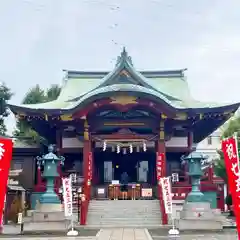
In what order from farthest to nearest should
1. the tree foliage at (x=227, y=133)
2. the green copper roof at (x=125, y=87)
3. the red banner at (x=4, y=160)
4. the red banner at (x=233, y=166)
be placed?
the tree foliage at (x=227, y=133)
the green copper roof at (x=125, y=87)
the red banner at (x=233, y=166)
the red banner at (x=4, y=160)

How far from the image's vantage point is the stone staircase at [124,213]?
2116cm

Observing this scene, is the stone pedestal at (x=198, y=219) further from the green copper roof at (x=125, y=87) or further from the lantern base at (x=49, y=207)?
the green copper roof at (x=125, y=87)

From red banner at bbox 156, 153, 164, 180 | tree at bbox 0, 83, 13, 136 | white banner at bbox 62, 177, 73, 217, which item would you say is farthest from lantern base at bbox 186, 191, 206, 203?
tree at bbox 0, 83, 13, 136

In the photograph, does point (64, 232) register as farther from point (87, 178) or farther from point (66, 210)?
point (87, 178)

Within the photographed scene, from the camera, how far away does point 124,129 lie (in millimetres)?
25922

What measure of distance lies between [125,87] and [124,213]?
256 inches

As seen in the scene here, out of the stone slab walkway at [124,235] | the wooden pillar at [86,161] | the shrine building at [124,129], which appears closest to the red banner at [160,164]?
the shrine building at [124,129]

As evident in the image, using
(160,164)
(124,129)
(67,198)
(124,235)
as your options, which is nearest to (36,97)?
(124,129)

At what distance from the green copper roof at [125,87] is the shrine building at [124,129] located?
6cm

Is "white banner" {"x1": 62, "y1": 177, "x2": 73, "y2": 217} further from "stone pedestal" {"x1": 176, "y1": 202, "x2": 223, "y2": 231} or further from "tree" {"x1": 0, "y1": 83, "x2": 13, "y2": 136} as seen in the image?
"tree" {"x1": 0, "y1": 83, "x2": 13, "y2": 136}

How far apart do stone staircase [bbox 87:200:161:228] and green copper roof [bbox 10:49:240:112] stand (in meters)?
5.34

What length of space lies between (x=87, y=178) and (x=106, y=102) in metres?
4.16

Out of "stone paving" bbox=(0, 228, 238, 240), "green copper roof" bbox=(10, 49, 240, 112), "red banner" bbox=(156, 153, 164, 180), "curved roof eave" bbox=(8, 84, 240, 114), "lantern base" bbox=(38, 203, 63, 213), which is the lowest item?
"stone paving" bbox=(0, 228, 238, 240)

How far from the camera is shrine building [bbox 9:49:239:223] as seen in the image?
24.0 meters
